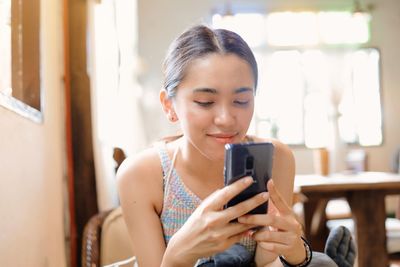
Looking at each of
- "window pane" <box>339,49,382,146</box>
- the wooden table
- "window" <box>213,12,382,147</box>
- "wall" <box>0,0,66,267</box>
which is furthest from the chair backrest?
"window pane" <box>339,49,382,146</box>

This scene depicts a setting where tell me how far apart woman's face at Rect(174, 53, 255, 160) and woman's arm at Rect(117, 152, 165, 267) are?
191mm

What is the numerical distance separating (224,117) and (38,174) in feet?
2.28

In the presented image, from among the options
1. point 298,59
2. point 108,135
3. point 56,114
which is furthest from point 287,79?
point 56,114

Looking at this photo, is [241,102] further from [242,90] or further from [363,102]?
[363,102]

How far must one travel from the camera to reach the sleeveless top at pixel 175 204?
3.56 feet

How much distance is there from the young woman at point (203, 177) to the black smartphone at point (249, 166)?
1 cm

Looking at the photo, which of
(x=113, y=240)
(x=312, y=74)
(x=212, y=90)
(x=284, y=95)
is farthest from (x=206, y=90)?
(x=312, y=74)

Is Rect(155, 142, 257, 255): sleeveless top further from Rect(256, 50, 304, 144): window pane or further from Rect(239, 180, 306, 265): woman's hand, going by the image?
Rect(256, 50, 304, 144): window pane

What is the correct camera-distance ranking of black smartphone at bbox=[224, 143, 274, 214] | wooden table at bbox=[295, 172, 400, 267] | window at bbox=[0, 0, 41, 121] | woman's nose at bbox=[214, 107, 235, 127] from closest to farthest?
1. black smartphone at bbox=[224, 143, 274, 214]
2. woman's nose at bbox=[214, 107, 235, 127]
3. window at bbox=[0, 0, 41, 121]
4. wooden table at bbox=[295, 172, 400, 267]

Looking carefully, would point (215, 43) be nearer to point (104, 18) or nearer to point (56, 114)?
point (56, 114)

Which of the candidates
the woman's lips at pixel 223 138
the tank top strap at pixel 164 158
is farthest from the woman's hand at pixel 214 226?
the tank top strap at pixel 164 158

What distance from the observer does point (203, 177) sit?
1.14 m

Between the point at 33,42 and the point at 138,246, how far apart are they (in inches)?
28.9

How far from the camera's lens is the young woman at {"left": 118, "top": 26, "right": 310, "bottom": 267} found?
801 millimetres
